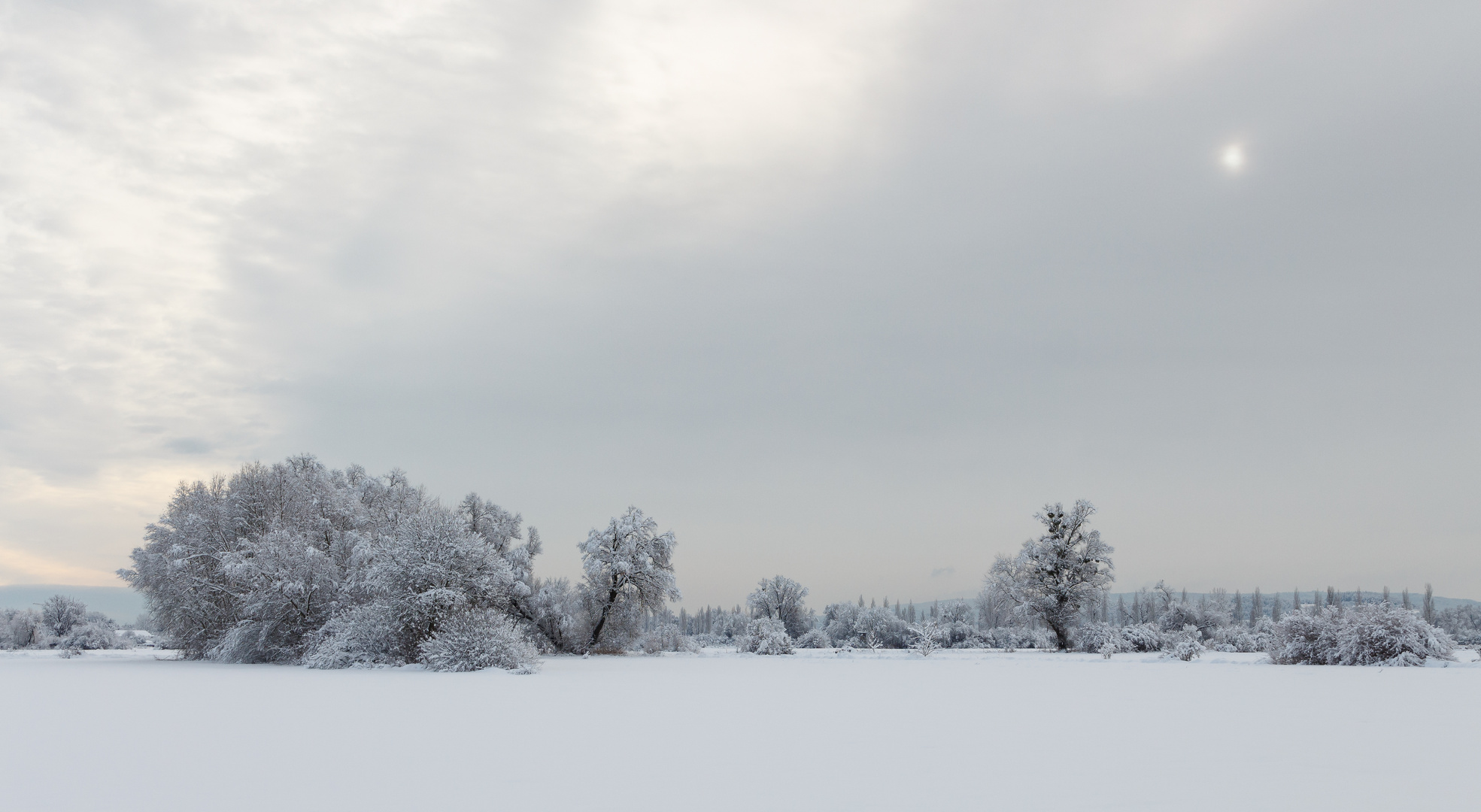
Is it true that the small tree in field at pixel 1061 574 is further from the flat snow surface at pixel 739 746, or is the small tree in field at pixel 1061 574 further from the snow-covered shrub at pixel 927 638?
the flat snow surface at pixel 739 746

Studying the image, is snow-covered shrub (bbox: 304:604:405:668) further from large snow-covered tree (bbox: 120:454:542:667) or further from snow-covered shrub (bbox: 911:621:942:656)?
snow-covered shrub (bbox: 911:621:942:656)

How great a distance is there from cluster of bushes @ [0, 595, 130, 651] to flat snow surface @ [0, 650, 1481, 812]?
49.2 metres

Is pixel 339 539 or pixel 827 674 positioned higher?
pixel 339 539

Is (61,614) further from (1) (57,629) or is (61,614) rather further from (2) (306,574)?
(2) (306,574)

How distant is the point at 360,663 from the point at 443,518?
19.4ft

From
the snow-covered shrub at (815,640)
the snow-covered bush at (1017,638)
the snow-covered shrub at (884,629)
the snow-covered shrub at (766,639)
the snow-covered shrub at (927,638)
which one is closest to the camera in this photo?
the snow-covered shrub at (927,638)

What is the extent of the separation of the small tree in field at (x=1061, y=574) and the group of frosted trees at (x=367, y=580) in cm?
1944

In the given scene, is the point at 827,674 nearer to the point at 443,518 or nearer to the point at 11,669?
the point at 443,518

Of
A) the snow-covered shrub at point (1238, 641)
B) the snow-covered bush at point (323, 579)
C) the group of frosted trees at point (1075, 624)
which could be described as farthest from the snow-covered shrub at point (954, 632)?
the snow-covered bush at point (323, 579)

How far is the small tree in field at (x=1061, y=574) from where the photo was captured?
45000mm

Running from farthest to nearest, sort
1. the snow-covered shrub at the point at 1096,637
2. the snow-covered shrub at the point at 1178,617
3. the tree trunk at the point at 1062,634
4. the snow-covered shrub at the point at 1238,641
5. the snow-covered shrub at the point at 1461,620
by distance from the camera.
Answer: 1. the snow-covered shrub at the point at 1461,620
2. the snow-covered shrub at the point at 1178,617
3. the tree trunk at the point at 1062,634
4. the snow-covered shrub at the point at 1238,641
5. the snow-covered shrub at the point at 1096,637

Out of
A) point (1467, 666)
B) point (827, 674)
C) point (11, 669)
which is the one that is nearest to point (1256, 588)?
point (1467, 666)

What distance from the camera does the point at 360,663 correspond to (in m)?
30.9

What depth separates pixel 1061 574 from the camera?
45531mm
